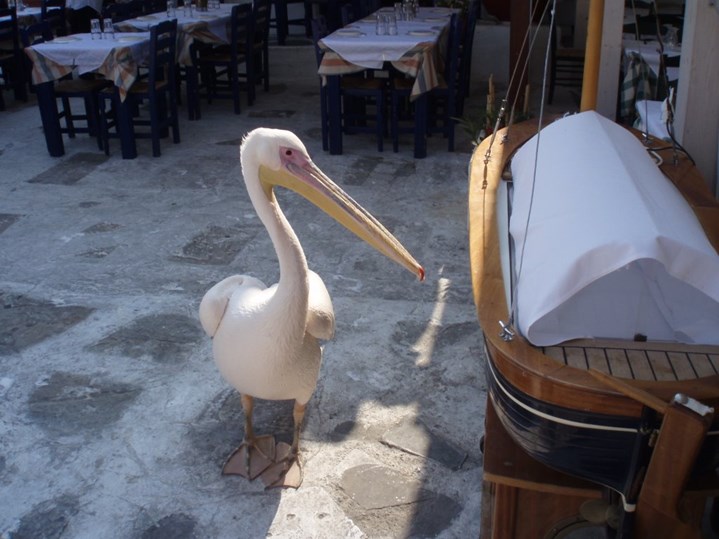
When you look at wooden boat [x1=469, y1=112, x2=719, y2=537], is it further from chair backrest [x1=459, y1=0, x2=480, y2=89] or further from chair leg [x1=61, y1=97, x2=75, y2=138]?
chair leg [x1=61, y1=97, x2=75, y2=138]

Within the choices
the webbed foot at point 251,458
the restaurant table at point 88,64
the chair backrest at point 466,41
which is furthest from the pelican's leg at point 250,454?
the chair backrest at point 466,41

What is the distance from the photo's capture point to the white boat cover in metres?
2.22

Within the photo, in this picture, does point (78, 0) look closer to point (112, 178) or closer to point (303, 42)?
point (303, 42)

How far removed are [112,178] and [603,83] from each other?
4.05 meters

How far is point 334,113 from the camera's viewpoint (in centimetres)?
703

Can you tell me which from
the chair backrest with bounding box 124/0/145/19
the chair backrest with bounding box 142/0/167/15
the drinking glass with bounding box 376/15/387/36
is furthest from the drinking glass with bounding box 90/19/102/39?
the drinking glass with bounding box 376/15/387/36

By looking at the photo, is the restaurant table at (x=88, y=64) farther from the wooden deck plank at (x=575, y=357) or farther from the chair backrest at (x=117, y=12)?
the wooden deck plank at (x=575, y=357)

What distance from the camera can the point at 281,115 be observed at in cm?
855

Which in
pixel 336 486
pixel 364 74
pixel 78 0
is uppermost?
pixel 78 0

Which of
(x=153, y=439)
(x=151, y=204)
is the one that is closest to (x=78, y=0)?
(x=151, y=204)

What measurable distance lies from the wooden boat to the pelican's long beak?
0.46 meters

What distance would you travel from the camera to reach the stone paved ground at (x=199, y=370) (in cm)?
296

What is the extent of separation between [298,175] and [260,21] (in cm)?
690

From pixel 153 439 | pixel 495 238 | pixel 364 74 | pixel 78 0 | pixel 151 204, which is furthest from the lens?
pixel 78 0
